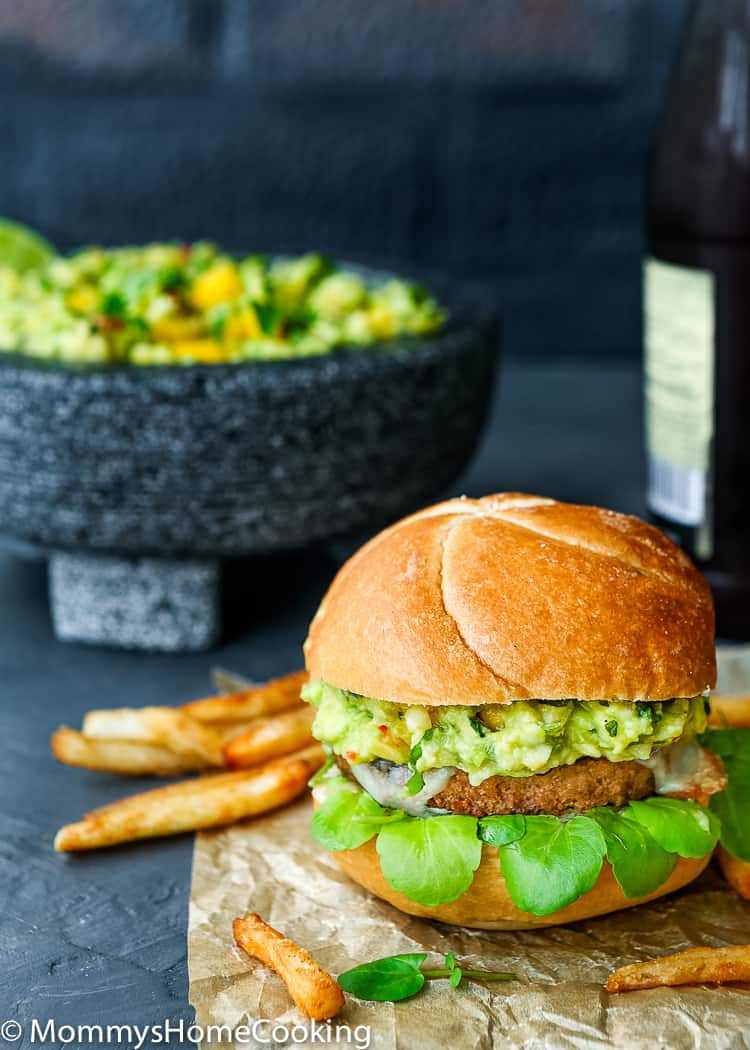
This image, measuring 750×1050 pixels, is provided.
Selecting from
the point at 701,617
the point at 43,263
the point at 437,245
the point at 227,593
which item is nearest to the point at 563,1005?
the point at 701,617

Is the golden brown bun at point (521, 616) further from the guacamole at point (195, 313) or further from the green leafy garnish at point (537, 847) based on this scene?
the guacamole at point (195, 313)

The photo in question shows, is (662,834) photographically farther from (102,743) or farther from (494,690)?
(102,743)

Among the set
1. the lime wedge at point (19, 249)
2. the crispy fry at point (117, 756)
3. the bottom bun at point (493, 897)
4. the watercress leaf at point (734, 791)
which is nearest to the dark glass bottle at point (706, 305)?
the watercress leaf at point (734, 791)

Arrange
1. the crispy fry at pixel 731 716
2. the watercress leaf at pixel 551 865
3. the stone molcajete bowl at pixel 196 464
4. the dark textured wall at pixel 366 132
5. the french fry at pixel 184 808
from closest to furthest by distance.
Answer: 1. the watercress leaf at pixel 551 865
2. the french fry at pixel 184 808
3. the crispy fry at pixel 731 716
4. the stone molcajete bowl at pixel 196 464
5. the dark textured wall at pixel 366 132

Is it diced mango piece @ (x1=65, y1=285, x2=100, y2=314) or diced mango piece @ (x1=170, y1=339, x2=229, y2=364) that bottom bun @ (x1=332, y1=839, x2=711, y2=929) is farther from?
diced mango piece @ (x1=65, y1=285, x2=100, y2=314)

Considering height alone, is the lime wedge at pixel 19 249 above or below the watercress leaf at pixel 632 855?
above
